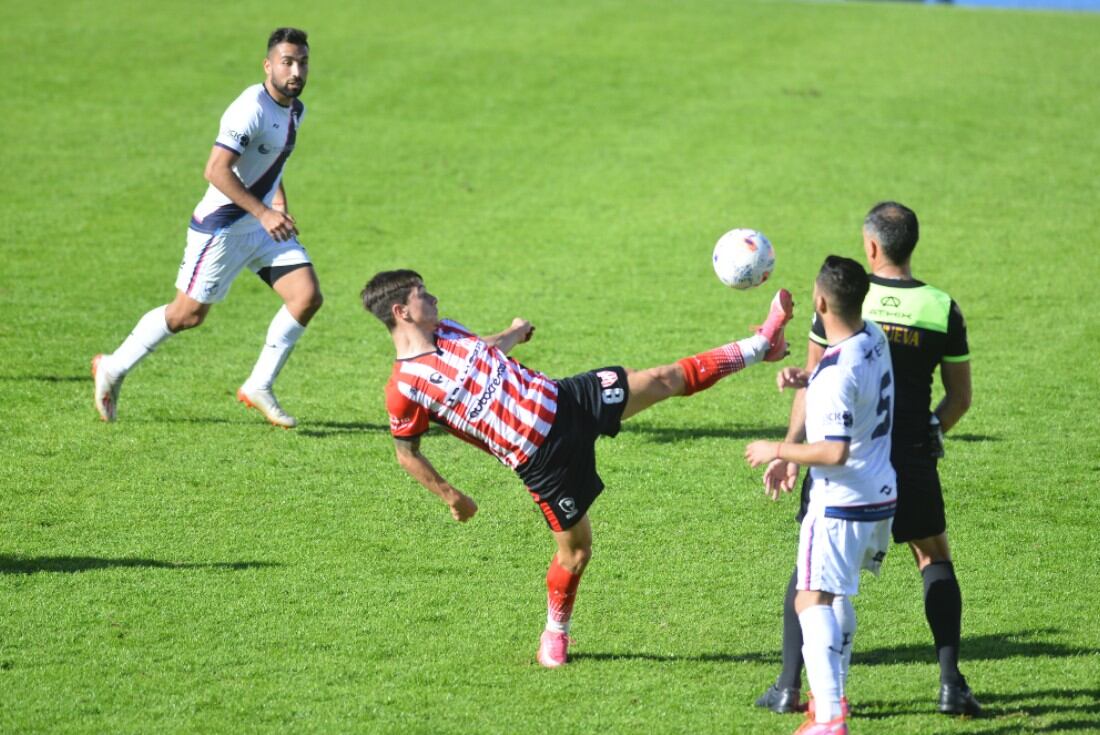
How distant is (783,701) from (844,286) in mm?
1859

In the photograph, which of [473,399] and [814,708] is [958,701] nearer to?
[814,708]

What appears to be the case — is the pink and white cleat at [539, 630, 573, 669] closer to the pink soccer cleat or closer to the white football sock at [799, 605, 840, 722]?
the pink soccer cleat

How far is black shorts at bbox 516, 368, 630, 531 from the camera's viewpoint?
5965 millimetres

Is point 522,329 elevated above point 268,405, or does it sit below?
above

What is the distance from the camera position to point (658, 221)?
1614cm

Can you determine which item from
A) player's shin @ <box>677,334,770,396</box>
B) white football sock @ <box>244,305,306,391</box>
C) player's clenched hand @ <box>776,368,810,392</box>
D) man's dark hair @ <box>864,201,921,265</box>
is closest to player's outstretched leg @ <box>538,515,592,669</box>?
player's shin @ <box>677,334,770,396</box>

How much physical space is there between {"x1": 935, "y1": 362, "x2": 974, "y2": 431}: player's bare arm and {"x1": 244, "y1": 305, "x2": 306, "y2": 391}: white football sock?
5.20 metres

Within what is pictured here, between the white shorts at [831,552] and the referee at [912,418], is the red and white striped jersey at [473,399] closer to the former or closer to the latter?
the referee at [912,418]

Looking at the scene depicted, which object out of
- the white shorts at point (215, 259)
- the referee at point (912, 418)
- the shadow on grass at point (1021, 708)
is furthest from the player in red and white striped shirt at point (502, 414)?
the white shorts at point (215, 259)

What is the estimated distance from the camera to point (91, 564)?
23.7 ft

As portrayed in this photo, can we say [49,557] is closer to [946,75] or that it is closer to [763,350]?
[763,350]

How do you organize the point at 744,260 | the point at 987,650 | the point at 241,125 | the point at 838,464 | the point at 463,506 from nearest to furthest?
the point at 838,464
the point at 463,506
the point at 987,650
the point at 744,260
the point at 241,125

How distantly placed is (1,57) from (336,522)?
1683 centimetres

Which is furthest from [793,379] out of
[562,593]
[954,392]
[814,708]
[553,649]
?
[553,649]
